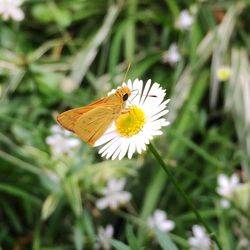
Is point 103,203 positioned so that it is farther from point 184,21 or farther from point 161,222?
point 184,21

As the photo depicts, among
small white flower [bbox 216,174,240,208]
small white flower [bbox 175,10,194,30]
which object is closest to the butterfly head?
small white flower [bbox 216,174,240,208]

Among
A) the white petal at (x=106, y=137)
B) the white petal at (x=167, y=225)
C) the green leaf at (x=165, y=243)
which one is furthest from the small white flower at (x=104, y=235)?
the white petal at (x=106, y=137)

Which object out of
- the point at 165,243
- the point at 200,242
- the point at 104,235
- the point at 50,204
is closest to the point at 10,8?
the point at 50,204

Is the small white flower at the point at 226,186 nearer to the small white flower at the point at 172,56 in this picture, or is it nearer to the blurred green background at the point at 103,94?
the blurred green background at the point at 103,94

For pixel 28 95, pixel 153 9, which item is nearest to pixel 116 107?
pixel 28 95

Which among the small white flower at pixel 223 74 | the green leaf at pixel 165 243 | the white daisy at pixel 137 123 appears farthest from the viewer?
the small white flower at pixel 223 74

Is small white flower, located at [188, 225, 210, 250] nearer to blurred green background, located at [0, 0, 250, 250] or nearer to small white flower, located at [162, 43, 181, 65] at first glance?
blurred green background, located at [0, 0, 250, 250]
